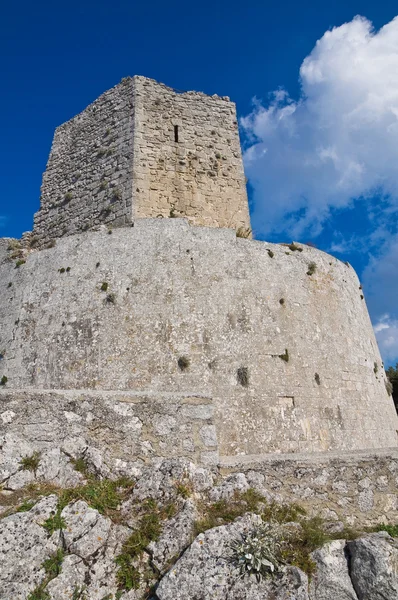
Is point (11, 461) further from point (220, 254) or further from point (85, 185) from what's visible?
point (85, 185)

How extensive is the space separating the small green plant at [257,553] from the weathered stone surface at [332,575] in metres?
0.39

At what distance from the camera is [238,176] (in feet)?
56.2

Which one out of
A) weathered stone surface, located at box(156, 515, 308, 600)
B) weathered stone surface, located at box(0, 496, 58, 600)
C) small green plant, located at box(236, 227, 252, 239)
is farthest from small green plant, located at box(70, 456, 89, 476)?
small green plant, located at box(236, 227, 252, 239)

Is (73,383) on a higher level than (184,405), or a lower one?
higher

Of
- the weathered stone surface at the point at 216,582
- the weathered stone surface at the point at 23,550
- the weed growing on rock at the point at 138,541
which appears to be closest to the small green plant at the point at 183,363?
the weed growing on rock at the point at 138,541

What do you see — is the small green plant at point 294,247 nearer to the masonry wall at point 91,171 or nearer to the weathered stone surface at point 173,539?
the masonry wall at point 91,171

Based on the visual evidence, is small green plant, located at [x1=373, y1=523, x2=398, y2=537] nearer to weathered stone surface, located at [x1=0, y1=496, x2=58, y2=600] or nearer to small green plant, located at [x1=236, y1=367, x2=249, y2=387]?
weathered stone surface, located at [x1=0, y1=496, x2=58, y2=600]

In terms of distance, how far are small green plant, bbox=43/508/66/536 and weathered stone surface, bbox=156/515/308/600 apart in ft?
3.63

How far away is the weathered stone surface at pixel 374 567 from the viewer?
3.88 meters

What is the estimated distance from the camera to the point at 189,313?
1184cm

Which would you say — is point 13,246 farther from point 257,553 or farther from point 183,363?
point 257,553

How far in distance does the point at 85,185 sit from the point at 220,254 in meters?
6.73

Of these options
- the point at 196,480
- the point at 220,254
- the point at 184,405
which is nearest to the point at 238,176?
the point at 220,254

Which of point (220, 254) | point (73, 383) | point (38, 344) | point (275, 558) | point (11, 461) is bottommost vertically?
point (275, 558)
